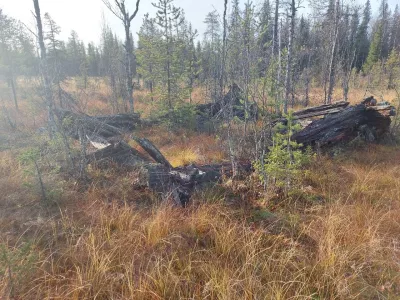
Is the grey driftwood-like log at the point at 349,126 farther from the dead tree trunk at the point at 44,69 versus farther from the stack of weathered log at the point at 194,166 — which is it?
the dead tree trunk at the point at 44,69

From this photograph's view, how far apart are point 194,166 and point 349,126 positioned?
15.6 ft

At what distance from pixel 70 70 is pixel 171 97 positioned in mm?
29151

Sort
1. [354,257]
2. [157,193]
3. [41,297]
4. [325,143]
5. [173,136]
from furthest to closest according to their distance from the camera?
[173,136]
[325,143]
[157,193]
[354,257]
[41,297]

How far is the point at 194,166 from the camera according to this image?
5027 mm

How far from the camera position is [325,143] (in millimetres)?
6242

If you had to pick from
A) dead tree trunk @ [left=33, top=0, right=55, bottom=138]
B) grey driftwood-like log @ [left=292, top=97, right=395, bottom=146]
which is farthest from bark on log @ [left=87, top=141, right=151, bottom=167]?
grey driftwood-like log @ [left=292, top=97, right=395, bottom=146]

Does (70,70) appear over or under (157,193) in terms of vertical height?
over

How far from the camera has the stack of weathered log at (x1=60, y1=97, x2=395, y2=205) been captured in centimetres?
432

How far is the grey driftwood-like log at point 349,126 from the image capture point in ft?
20.5

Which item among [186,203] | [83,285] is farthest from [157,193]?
[83,285]

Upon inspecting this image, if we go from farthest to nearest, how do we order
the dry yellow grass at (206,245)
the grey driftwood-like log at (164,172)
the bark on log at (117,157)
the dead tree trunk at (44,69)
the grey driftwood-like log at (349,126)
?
the dead tree trunk at (44,69) < the grey driftwood-like log at (349,126) < the bark on log at (117,157) < the grey driftwood-like log at (164,172) < the dry yellow grass at (206,245)

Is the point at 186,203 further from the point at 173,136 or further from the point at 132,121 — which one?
the point at 132,121

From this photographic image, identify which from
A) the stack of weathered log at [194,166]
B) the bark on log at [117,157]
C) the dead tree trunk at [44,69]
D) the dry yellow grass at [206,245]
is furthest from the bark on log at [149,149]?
the dead tree trunk at [44,69]

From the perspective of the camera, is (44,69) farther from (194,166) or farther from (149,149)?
(194,166)
